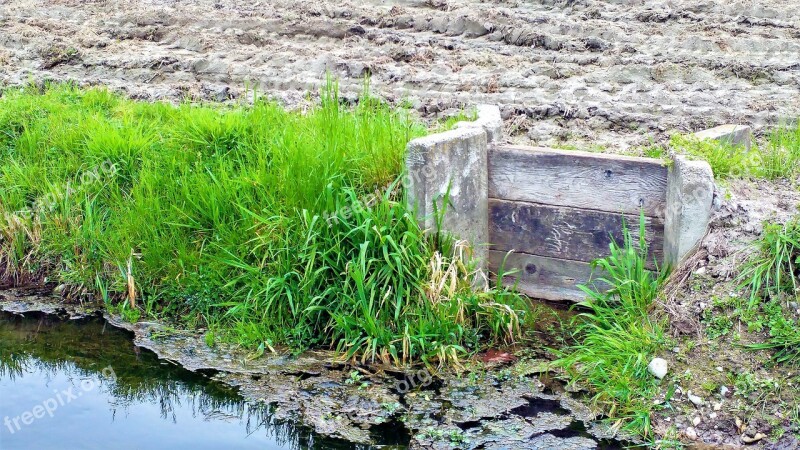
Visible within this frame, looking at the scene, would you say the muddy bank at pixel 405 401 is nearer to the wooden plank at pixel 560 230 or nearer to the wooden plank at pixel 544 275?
the wooden plank at pixel 544 275

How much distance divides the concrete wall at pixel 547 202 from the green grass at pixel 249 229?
284mm

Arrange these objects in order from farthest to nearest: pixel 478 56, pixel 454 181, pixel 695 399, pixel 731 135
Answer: pixel 478 56
pixel 731 135
pixel 454 181
pixel 695 399

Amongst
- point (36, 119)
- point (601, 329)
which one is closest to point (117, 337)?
point (36, 119)

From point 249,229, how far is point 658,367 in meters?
2.58

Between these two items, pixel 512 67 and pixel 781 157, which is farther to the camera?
pixel 512 67

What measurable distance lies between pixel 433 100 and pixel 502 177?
200cm

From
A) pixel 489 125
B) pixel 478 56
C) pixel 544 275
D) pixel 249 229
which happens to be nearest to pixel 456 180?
pixel 489 125

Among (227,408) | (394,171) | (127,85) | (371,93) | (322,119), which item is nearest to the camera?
(227,408)

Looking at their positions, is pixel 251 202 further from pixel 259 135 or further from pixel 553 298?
pixel 553 298

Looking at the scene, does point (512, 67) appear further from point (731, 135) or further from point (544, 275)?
point (544, 275)

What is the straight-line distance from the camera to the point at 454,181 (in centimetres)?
540

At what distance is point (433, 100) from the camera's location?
749 centimetres

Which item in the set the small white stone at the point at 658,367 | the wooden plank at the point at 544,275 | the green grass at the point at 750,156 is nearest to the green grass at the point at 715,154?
the green grass at the point at 750,156

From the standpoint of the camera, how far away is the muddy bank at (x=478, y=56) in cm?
714
